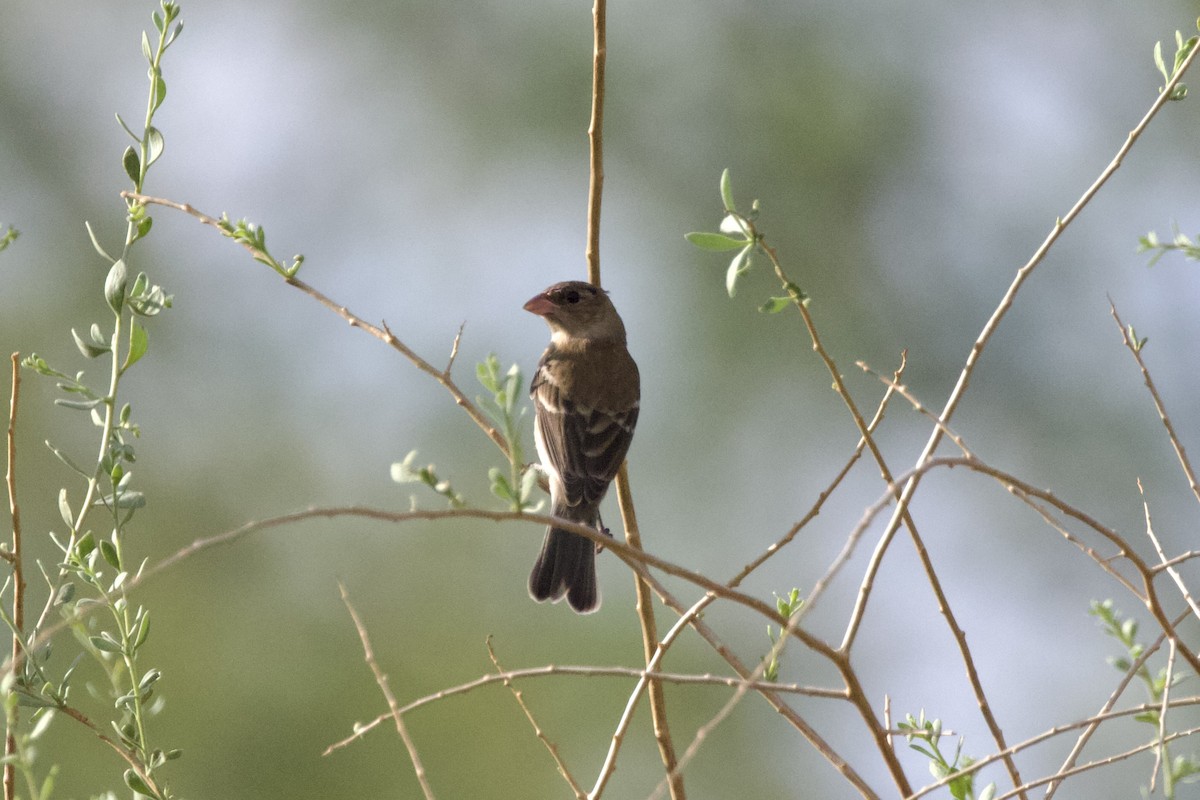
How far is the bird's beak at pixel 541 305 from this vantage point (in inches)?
190

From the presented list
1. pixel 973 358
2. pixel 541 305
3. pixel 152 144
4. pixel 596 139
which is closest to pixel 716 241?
pixel 973 358

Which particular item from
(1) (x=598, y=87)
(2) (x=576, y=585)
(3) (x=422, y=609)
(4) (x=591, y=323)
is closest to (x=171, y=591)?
(3) (x=422, y=609)

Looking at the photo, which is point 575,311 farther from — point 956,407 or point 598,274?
point 956,407

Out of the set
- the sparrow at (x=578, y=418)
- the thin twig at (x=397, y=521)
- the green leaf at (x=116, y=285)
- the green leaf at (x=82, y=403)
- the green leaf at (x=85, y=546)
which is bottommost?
the thin twig at (x=397, y=521)

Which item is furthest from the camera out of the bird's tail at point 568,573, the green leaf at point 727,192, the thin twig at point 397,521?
the bird's tail at point 568,573

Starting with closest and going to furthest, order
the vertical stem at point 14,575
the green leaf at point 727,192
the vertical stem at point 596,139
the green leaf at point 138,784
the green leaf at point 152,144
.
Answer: the vertical stem at point 14,575 < the green leaf at point 138,784 < the green leaf at point 152,144 < the green leaf at point 727,192 < the vertical stem at point 596,139

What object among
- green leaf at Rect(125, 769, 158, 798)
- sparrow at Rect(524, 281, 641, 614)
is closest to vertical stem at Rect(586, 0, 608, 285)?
sparrow at Rect(524, 281, 641, 614)

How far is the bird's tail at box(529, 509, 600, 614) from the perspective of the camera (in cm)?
386

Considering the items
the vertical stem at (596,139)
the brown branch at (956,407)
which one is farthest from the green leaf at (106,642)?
the vertical stem at (596,139)

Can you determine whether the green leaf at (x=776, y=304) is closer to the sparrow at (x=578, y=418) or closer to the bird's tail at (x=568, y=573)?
the sparrow at (x=578, y=418)

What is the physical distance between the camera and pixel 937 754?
2037mm

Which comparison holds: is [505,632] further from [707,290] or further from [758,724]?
[707,290]

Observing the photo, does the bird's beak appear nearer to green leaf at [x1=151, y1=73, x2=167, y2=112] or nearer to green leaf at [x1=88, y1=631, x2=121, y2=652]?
green leaf at [x1=151, y1=73, x2=167, y2=112]

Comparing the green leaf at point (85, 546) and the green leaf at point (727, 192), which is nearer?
A: the green leaf at point (85, 546)
